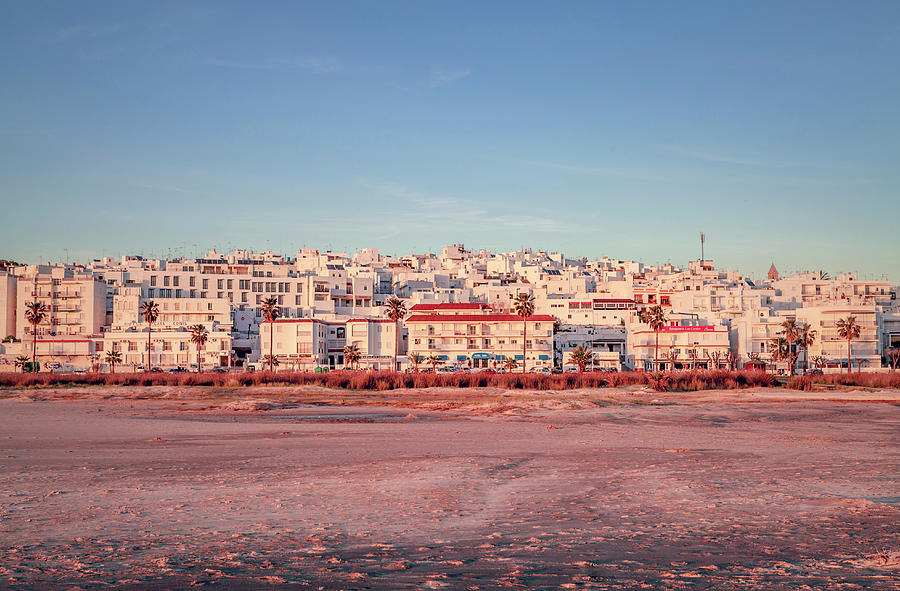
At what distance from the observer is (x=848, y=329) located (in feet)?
285

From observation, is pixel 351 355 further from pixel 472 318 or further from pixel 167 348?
pixel 167 348

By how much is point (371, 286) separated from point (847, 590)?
129121 mm

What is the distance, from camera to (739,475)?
1736cm

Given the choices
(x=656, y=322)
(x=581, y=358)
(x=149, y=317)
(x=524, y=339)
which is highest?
(x=149, y=317)

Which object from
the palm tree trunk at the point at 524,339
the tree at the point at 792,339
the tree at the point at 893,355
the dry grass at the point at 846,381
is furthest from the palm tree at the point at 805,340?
the palm tree trunk at the point at 524,339

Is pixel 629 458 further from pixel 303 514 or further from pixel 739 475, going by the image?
pixel 303 514

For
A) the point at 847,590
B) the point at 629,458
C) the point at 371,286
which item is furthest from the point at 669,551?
the point at 371,286

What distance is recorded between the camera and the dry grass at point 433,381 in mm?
56188

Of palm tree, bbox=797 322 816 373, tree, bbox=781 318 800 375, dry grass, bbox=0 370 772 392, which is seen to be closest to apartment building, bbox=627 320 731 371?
tree, bbox=781 318 800 375

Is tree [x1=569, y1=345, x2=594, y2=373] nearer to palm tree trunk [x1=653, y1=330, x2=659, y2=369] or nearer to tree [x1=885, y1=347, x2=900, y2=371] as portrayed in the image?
palm tree trunk [x1=653, y1=330, x2=659, y2=369]

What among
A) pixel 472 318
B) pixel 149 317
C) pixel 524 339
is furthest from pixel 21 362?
pixel 524 339

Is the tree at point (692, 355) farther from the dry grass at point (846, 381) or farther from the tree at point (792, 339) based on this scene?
the dry grass at point (846, 381)

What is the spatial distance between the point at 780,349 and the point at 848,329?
24.8 ft

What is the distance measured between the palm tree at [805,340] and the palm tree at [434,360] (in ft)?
129
